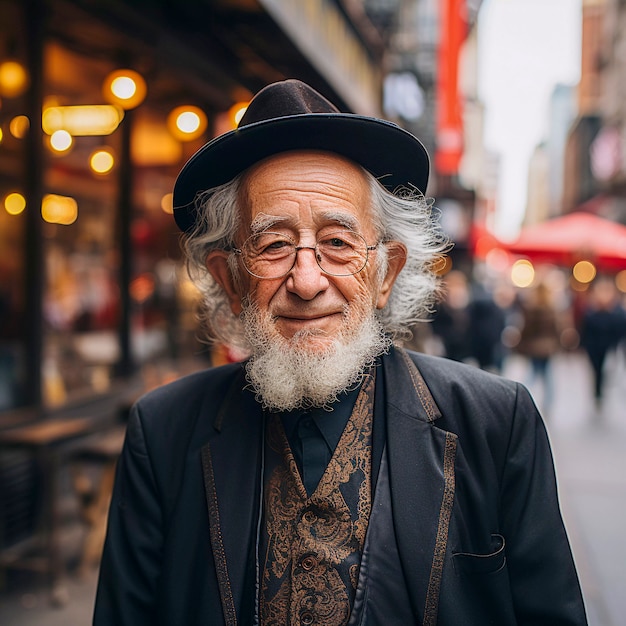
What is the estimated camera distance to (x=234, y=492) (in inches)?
67.5

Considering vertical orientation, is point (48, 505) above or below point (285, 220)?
below

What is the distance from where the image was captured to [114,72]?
19.0 feet

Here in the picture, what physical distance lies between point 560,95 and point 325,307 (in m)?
124

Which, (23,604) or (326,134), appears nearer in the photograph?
(326,134)

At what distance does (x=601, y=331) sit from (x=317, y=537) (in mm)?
9991

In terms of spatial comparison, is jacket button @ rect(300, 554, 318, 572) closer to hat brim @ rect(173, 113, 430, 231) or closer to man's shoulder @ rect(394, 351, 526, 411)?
man's shoulder @ rect(394, 351, 526, 411)

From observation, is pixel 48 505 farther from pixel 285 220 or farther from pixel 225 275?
pixel 285 220

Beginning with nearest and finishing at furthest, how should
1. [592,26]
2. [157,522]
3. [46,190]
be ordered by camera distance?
[157,522] → [46,190] → [592,26]

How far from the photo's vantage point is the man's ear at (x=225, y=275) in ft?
6.26

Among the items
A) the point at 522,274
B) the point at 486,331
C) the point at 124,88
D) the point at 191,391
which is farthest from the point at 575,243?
the point at 522,274

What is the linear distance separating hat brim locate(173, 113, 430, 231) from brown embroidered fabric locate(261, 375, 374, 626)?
27.6 inches

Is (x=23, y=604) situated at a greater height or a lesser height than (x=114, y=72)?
lesser

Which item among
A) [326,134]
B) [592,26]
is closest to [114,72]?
[326,134]

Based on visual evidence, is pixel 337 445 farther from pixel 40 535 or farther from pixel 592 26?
pixel 592 26
